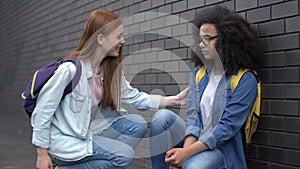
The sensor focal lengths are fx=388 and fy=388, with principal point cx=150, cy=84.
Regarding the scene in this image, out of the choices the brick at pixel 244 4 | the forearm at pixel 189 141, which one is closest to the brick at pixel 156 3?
the brick at pixel 244 4

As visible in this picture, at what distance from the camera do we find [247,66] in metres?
2.52

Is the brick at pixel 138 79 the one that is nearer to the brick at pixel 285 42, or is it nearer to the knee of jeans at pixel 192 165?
the brick at pixel 285 42

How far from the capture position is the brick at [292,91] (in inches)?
99.5

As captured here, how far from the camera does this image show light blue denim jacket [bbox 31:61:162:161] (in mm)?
2398

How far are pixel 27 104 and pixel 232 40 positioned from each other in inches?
54.4

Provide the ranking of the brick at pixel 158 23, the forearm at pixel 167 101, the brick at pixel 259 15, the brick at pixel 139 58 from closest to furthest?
the brick at pixel 259 15 < the forearm at pixel 167 101 < the brick at pixel 158 23 < the brick at pixel 139 58

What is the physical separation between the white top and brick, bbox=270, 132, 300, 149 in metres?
0.52

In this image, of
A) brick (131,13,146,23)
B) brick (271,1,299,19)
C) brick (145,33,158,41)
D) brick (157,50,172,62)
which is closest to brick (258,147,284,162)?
brick (271,1,299,19)

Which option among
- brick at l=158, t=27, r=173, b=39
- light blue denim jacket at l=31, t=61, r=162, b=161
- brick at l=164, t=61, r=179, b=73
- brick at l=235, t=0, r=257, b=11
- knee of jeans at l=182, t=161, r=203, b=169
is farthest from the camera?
brick at l=158, t=27, r=173, b=39

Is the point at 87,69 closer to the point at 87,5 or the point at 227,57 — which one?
the point at 227,57

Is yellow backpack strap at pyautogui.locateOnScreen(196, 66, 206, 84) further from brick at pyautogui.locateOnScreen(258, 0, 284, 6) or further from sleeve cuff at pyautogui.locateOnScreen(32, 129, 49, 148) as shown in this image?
sleeve cuff at pyautogui.locateOnScreen(32, 129, 49, 148)

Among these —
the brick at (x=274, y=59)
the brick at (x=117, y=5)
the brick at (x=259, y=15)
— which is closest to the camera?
the brick at (x=274, y=59)

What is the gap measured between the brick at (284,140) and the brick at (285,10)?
801 mm

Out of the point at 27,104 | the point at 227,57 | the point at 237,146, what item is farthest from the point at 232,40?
the point at 27,104
